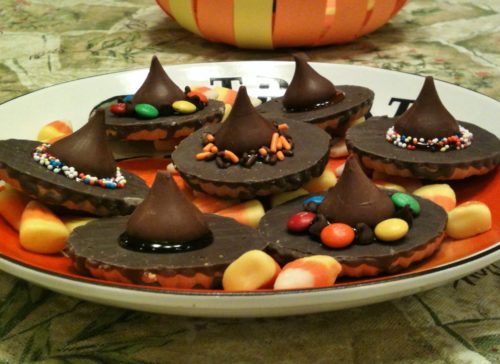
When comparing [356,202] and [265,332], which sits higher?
[356,202]

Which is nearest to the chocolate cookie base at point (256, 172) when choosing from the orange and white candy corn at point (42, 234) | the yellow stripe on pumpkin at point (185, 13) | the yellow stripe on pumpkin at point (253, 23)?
the orange and white candy corn at point (42, 234)

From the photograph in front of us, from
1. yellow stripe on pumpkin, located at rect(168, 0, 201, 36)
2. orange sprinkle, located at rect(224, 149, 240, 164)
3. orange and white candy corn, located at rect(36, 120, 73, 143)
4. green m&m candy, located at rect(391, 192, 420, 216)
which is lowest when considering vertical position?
yellow stripe on pumpkin, located at rect(168, 0, 201, 36)

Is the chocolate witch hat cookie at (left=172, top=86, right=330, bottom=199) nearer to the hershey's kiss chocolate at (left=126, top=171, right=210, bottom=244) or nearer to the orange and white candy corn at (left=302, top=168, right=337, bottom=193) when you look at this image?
the orange and white candy corn at (left=302, top=168, right=337, bottom=193)

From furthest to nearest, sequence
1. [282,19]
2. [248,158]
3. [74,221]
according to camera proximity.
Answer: [282,19] < [248,158] < [74,221]

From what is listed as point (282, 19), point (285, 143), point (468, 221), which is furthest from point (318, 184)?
point (282, 19)

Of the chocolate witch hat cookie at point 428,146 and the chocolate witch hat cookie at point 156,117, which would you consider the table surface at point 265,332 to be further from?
the chocolate witch hat cookie at point 156,117

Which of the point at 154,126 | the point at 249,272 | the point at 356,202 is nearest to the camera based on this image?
the point at 249,272

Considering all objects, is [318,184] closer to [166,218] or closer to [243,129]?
[243,129]

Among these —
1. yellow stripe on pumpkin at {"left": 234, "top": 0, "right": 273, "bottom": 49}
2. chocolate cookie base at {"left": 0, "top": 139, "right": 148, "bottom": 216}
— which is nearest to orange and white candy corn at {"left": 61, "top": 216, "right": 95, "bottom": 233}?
chocolate cookie base at {"left": 0, "top": 139, "right": 148, "bottom": 216}
